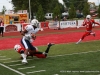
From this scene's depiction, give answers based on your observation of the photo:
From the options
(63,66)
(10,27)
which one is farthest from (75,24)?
(63,66)

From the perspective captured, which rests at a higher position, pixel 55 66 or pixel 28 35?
pixel 28 35

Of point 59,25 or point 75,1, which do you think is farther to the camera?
point 75,1

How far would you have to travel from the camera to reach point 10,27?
107 ft

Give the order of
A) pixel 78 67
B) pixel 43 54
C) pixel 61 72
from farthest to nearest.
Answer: pixel 43 54, pixel 78 67, pixel 61 72

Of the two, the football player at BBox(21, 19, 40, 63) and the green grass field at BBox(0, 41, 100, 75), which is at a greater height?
the football player at BBox(21, 19, 40, 63)

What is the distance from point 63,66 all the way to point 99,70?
4.60ft

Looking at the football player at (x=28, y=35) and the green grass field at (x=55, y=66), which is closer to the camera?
the green grass field at (x=55, y=66)

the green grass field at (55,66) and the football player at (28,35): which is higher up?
the football player at (28,35)

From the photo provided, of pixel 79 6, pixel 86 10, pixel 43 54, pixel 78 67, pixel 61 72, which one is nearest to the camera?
pixel 61 72

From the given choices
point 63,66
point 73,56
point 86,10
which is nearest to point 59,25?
point 73,56

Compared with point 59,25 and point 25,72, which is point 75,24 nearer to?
point 59,25

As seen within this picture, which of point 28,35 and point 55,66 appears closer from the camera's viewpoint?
point 55,66

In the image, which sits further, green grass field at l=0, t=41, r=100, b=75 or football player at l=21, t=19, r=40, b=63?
football player at l=21, t=19, r=40, b=63

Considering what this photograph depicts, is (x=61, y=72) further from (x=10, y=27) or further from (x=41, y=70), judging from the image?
(x=10, y=27)
